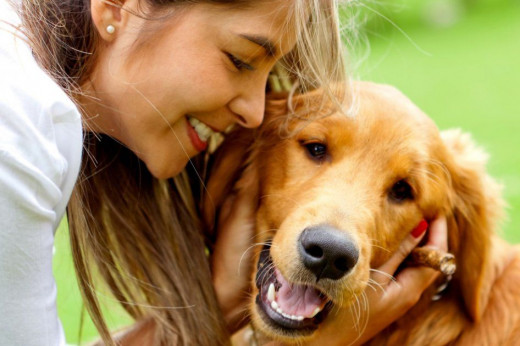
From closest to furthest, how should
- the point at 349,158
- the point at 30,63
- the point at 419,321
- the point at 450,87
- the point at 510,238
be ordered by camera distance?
1. the point at 30,63
2. the point at 349,158
3. the point at 419,321
4. the point at 510,238
5. the point at 450,87

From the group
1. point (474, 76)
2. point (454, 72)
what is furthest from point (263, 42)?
point (454, 72)

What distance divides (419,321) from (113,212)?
139 cm

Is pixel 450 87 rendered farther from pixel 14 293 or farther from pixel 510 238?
pixel 14 293

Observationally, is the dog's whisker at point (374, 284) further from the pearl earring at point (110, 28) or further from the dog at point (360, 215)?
the pearl earring at point (110, 28)

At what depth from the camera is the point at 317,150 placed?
3102 millimetres

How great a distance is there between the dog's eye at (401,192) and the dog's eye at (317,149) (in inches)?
12.1

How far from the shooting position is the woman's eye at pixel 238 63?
112 inches

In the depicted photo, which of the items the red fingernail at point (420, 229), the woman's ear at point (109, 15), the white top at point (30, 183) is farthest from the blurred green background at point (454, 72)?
the white top at point (30, 183)

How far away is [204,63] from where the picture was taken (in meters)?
2.79

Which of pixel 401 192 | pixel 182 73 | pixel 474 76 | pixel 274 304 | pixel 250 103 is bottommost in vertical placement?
pixel 474 76

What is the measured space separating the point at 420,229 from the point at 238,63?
1.02 m

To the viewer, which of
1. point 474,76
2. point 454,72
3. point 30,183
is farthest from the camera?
point 454,72

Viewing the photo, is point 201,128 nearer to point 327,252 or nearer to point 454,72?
point 327,252

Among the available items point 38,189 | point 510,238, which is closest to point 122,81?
point 38,189
